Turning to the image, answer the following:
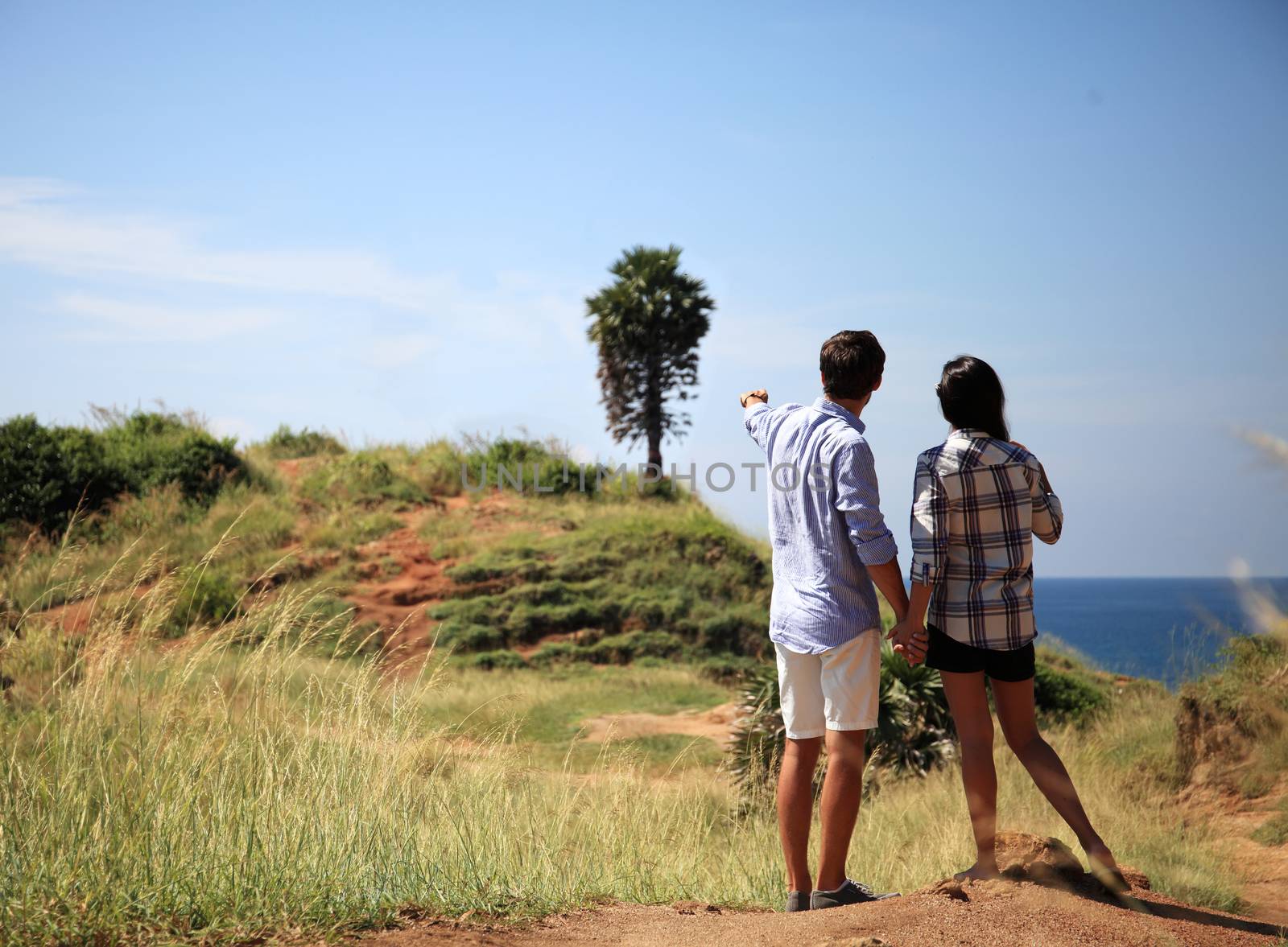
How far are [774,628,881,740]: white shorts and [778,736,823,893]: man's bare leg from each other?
0.19 feet

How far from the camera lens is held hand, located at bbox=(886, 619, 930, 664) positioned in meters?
3.39

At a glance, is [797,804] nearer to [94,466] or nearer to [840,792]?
[840,792]

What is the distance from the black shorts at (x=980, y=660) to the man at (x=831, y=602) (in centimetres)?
13

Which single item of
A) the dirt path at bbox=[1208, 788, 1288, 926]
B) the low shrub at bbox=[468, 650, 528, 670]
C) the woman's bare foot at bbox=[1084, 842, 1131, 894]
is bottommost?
the low shrub at bbox=[468, 650, 528, 670]

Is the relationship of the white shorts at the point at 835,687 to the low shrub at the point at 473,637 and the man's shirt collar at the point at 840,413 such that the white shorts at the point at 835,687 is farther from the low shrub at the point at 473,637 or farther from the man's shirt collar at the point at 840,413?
the low shrub at the point at 473,637

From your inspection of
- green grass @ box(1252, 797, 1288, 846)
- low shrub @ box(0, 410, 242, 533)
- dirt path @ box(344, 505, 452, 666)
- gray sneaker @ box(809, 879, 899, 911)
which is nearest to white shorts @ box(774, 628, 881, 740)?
gray sneaker @ box(809, 879, 899, 911)

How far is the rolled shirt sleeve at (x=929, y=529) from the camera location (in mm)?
3375

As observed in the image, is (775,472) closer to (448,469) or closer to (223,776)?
(223,776)

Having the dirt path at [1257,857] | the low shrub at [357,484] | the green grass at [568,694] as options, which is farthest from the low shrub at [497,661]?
the dirt path at [1257,857]

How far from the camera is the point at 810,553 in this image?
3479 mm

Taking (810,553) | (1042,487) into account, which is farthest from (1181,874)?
(810,553)

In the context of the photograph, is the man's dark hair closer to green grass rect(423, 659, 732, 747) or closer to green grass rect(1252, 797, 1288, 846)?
green grass rect(1252, 797, 1288, 846)

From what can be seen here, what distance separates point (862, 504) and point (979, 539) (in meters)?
0.44

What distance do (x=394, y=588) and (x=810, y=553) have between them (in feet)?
51.5
